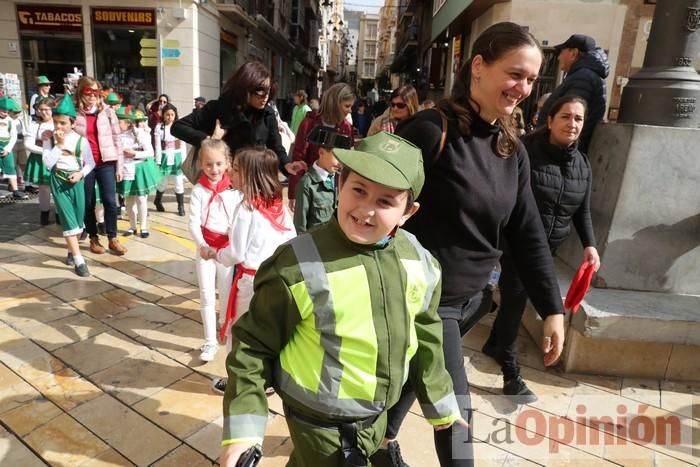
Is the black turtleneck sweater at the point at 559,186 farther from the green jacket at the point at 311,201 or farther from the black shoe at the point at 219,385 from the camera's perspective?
the black shoe at the point at 219,385

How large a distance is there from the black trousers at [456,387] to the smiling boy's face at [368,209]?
2.32ft

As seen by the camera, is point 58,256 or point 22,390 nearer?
point 22,390

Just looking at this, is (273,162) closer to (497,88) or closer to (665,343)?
(497,88)

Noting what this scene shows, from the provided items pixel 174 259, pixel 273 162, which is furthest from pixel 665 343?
pixel 174 259

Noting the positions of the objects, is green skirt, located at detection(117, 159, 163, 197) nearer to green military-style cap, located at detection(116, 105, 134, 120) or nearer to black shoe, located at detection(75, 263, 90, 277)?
green military-style cap, located at detection(116, 105, 134, 120)

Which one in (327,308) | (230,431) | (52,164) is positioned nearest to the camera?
(230,431)

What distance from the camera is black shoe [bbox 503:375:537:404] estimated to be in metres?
3.27

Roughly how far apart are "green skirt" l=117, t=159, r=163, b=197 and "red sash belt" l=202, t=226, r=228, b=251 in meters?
3.41

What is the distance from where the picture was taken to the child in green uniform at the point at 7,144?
8.21m

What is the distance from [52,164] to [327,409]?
15.5 ft

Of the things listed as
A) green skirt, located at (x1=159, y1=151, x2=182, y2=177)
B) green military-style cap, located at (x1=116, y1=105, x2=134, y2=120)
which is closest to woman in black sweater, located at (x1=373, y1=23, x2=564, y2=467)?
green military-style cap, located at (x1=116, y1=105, x2=134, y2=120)

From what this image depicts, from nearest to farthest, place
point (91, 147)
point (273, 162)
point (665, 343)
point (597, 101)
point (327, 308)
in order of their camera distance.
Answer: point (327, 308) < point (273, 162) < point (665, 343) < point (597, 101) < point (91, 147)

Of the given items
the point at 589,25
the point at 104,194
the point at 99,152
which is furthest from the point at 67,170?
the point at 589,25

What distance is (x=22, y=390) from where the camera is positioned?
3.05 m
